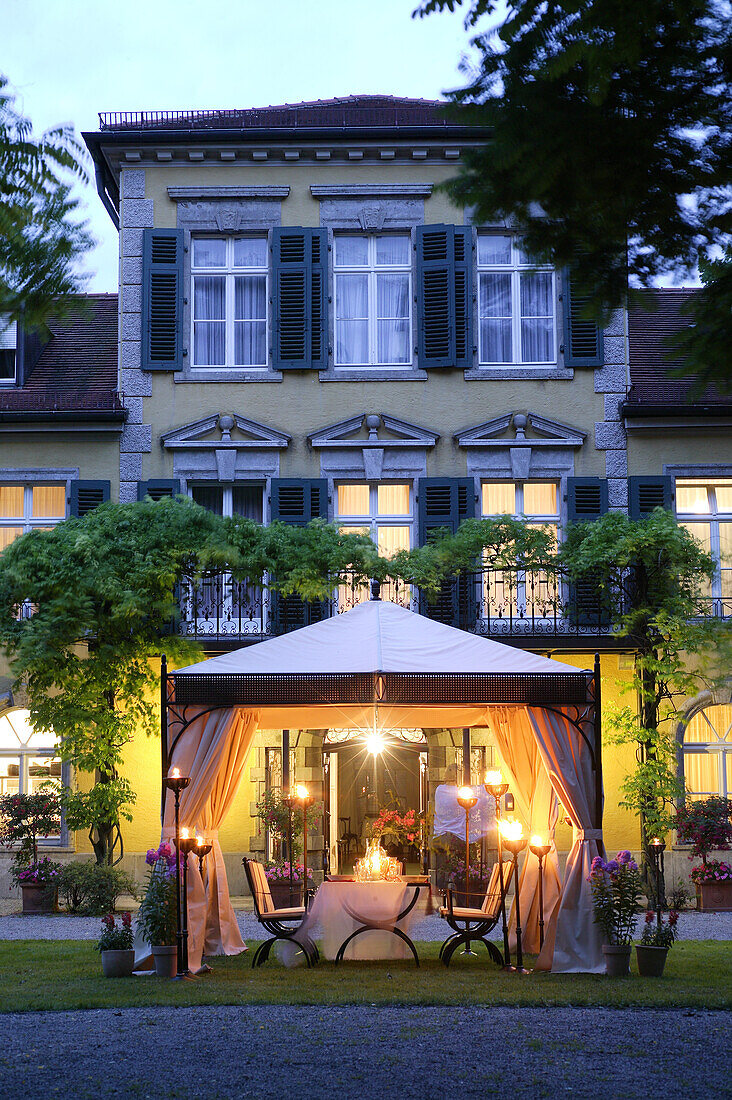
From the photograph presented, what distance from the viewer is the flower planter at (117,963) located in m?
9.41

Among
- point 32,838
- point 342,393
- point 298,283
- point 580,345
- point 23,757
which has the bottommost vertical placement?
point 32,838

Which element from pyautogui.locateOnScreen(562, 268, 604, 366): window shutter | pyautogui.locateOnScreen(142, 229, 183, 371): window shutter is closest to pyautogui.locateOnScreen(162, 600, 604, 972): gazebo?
pyautogui.locateOnScreen(562, 268, 604, 366): window shutter

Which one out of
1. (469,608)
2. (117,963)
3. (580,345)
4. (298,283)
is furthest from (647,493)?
(117,963)

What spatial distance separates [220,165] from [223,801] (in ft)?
30.5

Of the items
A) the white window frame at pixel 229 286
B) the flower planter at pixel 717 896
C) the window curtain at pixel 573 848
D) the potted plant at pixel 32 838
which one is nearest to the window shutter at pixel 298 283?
the white window frame at pixel 229 286

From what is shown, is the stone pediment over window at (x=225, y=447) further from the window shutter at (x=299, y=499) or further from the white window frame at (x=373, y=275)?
the white window frame at (x=373, y=275)

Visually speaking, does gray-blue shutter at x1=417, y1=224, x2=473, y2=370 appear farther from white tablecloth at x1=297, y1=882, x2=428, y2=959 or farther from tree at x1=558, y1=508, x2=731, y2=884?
white tablecloth at x1=297, y1=882, x2=428, y2=959

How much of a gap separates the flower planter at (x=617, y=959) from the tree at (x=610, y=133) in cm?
561

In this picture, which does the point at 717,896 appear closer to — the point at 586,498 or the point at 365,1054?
the point at 586,498

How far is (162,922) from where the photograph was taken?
9.56m

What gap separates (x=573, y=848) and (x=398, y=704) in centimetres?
171

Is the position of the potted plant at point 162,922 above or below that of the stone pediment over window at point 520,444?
below

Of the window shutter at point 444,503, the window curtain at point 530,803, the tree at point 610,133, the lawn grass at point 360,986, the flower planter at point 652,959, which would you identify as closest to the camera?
the tree at point 610,133

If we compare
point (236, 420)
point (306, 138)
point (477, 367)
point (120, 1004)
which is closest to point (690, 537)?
point (477, 367)
